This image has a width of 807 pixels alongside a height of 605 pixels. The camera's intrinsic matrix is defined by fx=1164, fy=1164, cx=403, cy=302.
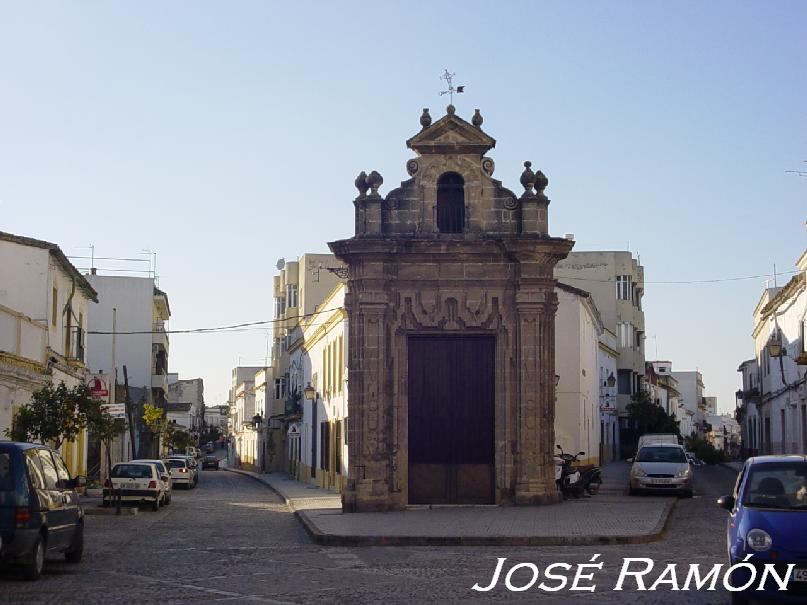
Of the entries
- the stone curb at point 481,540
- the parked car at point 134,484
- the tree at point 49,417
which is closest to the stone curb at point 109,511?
the parked car at point 134,484

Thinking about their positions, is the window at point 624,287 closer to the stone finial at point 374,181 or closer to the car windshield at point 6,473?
the stone finial at point 374,181

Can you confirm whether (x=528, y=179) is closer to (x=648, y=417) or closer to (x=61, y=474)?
(x=61, y=474)

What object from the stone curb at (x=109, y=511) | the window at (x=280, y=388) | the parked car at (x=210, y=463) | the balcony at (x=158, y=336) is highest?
the balcony at (x=158, y=336)

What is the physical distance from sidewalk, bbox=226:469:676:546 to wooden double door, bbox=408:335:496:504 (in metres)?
0.52

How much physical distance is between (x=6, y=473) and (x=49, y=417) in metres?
14.0

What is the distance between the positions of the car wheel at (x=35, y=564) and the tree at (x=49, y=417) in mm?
13688

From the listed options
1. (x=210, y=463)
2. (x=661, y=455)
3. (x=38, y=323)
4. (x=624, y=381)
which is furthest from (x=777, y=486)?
(x=210, y=463)

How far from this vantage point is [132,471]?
32.2m

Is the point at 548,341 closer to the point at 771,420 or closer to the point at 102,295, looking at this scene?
the point at 771,420

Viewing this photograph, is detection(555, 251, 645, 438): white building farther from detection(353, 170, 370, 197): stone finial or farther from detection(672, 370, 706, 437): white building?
detection(672, 370, 706, 437): white building

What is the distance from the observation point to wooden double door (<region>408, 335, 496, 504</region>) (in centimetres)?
2664

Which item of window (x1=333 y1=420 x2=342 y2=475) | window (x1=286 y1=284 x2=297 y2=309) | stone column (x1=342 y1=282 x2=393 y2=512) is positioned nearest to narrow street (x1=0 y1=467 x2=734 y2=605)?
stone column (x1=342 y1=282 x2=393 y2=512)

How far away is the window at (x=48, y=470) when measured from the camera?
1574 centimetres

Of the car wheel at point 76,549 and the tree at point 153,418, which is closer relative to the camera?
the car wheel at point 76,549
